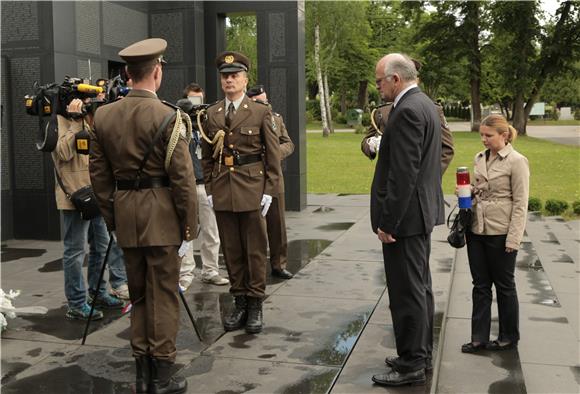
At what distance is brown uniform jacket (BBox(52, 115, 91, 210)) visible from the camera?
17.9ft

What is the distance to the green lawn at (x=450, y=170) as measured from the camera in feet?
53.6

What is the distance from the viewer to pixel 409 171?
3920mm

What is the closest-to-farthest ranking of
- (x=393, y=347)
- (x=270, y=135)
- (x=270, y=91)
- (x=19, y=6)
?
(x=393, y=347) → (x=270, y=135) → (x=19, y=6) → (x=270, y=91)

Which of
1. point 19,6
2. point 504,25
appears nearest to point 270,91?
point 19,6

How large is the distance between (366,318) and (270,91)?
7.41 m

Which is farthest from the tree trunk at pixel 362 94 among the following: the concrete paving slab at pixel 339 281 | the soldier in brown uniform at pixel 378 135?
the soldier in brown uniform at pixel 378 135

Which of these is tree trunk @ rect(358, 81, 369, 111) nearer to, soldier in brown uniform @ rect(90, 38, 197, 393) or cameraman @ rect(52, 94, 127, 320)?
cameraman @ rect(52, 94, 127, 320)

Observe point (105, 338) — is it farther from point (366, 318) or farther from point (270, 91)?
point (270, 91)

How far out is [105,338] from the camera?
16.7ft

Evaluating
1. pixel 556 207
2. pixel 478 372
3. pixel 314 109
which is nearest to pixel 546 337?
pixel 478 372

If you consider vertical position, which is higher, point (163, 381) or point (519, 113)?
point (519, 113)

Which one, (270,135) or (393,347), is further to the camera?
(270,135)

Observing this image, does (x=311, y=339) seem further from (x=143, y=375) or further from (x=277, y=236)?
(x=277, y=236)

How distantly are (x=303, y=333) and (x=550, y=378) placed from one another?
1.79 metres
